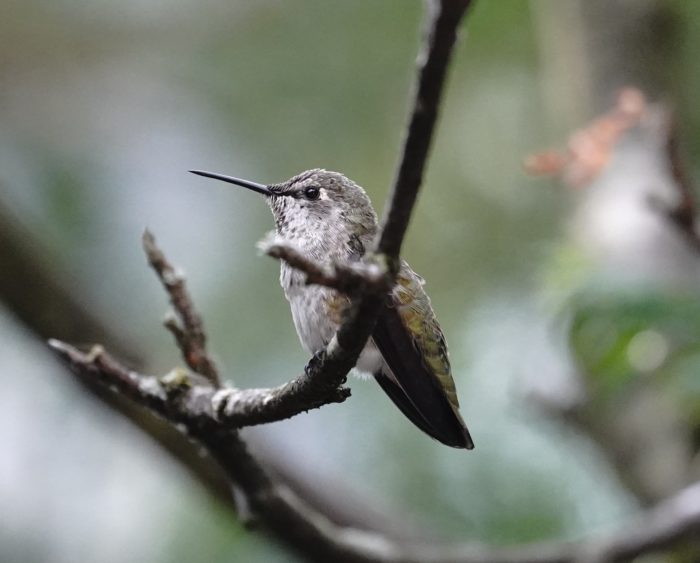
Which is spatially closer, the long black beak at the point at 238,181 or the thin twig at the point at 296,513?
the thin twig at the point at 296,513

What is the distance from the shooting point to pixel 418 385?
2.66 m

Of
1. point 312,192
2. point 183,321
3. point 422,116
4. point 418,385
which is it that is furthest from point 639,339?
point 422,116

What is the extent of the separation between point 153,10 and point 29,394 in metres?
3.57

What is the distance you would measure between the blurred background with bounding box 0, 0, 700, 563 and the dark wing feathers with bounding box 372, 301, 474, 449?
0.99 metres

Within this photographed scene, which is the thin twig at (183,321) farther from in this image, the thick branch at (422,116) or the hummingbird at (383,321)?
the thick branch at (422,116)

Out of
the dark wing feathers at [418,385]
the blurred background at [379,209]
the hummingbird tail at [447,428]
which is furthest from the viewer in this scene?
the blurred background at [379,209]

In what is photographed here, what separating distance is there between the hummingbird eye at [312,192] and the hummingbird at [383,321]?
3cm

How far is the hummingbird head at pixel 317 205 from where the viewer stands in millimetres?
3072

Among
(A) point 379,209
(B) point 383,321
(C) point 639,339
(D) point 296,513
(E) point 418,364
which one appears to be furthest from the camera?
(A) point 379,209

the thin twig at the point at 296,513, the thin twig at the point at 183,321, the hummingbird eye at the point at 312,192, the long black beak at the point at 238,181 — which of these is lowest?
the thin twig at the point at 296,513

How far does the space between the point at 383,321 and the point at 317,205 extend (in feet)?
2.79

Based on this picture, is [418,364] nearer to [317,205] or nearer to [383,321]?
[383,321]

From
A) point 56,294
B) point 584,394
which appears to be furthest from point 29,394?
point 584,394

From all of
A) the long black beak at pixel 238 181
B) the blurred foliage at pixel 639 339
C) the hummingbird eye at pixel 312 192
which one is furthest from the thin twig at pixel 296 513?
the hummingbird eye at pixel 312 192
